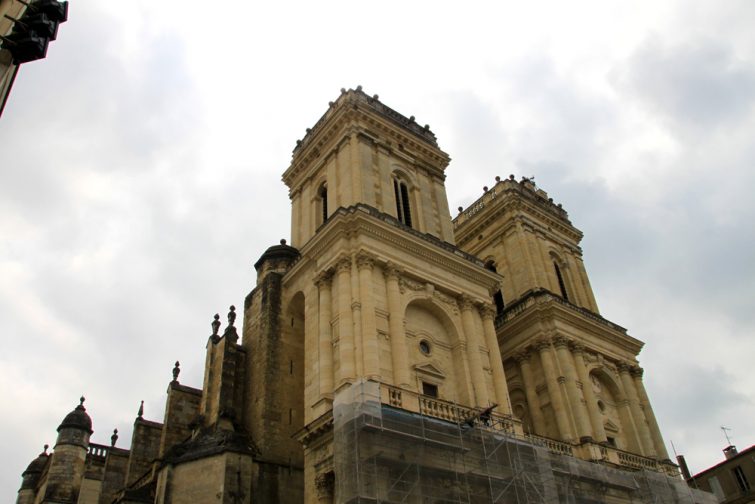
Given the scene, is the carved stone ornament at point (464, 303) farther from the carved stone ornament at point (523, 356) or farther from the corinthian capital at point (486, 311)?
the carved stone ornament at point (523, 356)

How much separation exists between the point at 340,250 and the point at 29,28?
14349 millimetres

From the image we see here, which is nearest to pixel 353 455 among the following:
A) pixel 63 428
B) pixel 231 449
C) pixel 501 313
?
pixel 231 449

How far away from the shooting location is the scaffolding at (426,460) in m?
19.2

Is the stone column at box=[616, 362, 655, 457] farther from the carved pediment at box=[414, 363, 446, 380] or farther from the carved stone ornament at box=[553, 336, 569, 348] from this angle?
the carved pediment at box=[414, 363, 446, 380]

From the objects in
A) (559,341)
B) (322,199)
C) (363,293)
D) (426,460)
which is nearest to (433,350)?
(363,293)

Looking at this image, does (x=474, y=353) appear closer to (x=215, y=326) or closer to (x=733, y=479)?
(x=215, y=326)

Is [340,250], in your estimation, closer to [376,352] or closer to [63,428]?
[376,352]

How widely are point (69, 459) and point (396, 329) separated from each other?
24231 mm

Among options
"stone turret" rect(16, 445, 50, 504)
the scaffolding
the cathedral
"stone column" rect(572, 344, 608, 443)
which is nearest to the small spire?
the cathedral

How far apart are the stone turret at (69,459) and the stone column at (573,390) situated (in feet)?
88.1

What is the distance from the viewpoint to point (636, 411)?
32.0 m

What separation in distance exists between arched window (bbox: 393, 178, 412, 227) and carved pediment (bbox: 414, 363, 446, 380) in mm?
7570

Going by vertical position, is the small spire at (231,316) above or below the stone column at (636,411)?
above

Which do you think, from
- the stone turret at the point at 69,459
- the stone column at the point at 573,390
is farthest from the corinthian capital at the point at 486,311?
the stone turret at the point at 69,459
